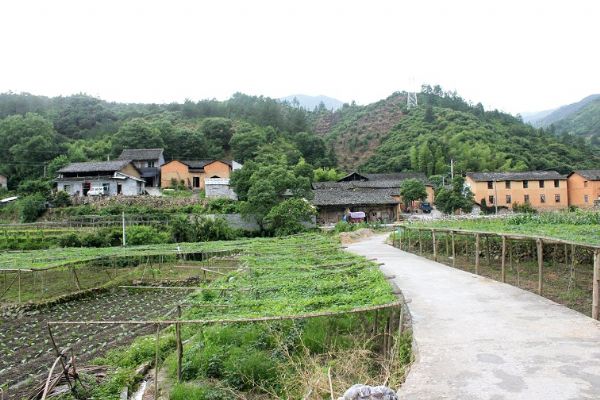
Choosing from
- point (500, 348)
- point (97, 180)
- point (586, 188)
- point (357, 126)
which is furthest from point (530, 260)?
point (357, 126)

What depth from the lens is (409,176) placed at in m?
65.2

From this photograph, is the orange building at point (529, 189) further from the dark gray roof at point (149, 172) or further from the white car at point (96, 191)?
the white car at point (96, 191)

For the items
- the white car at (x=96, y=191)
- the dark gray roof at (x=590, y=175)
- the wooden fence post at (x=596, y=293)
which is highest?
the dark gray roof at (x=590, y=175)

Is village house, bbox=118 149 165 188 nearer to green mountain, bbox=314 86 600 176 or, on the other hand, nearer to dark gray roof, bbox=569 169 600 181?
green mountain, bbox=314 86 600 176

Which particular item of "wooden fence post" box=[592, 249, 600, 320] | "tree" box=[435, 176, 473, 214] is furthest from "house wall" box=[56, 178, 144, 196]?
"wooden fence post" box=[592, 249, 600, 320]

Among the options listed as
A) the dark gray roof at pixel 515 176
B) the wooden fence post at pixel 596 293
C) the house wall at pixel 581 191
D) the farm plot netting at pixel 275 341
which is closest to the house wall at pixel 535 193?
the dark gray roof at pixel 515 176

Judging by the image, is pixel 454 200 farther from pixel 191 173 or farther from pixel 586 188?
pixel 191 173

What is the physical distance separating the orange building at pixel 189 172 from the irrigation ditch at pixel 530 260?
109 ft

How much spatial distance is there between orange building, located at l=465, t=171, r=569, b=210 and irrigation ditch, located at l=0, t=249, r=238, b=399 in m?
39.9

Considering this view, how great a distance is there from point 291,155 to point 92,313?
5287 cm

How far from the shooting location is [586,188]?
178 ft

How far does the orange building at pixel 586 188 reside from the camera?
53.9 meters

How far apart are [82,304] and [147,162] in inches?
1628

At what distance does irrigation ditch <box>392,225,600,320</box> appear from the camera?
1048 cm
